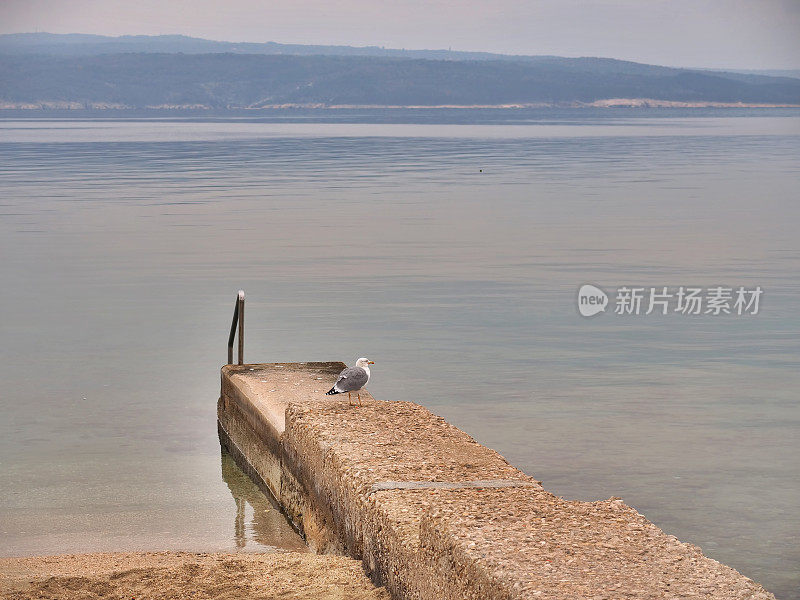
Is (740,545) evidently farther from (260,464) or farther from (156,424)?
(156,424)

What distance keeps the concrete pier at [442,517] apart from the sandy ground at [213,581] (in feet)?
0.54

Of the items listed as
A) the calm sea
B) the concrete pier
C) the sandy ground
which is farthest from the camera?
the calm sea

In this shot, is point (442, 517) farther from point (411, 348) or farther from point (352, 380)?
point (411, 348)

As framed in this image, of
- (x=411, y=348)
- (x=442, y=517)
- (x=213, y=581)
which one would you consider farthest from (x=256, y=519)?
(x=411, y=348)

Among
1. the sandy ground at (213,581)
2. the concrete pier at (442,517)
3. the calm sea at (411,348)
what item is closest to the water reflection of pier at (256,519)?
the calm sea at (411,348)

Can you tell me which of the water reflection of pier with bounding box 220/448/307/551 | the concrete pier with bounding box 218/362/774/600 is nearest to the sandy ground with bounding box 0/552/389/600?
the concrete pier with bounding box 218/362/774/600

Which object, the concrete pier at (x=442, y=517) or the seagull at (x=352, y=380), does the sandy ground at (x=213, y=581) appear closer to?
the concrete pier at (x=442, y=517)

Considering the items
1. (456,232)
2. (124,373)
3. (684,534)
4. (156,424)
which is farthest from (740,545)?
(456,232)

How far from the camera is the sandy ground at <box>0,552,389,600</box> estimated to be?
283 inches

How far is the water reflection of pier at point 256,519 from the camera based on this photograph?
30.9 ft

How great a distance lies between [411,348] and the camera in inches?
657

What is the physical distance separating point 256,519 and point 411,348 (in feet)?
22.3

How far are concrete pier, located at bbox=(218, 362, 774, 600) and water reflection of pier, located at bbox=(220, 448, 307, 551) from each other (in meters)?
0.18

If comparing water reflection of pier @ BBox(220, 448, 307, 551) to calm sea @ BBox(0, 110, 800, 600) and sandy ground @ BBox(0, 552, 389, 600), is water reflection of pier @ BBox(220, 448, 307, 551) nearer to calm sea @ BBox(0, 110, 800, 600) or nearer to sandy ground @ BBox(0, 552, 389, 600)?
calm sea @ BBox(0, 110, 800, 600)
